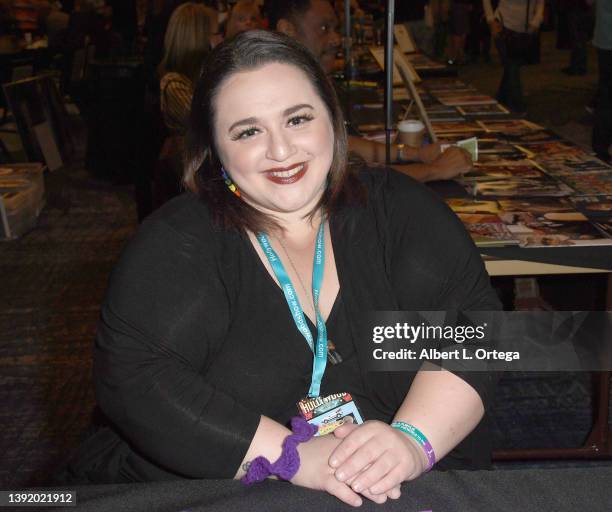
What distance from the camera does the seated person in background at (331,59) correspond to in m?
2.34

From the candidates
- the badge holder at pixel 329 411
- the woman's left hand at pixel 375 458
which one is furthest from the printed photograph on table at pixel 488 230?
the woman's left hand at pixel 375 458

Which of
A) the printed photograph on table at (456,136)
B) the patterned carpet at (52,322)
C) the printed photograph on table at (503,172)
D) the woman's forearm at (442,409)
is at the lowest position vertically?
the patterned carpet at (52,322)

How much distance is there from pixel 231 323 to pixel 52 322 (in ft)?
7.26

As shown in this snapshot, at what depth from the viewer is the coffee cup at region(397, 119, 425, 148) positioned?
261cm

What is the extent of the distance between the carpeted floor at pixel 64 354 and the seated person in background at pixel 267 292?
489 millimetres

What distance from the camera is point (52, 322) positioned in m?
3.22

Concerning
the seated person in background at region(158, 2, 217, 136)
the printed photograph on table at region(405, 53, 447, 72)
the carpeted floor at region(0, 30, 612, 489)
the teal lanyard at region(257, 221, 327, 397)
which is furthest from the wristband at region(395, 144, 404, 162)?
the printed photograph on table at region(405, 53, 447, 72)

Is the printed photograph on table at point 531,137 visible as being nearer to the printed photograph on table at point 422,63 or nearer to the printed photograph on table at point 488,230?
the printed photograph on table at point 488,230

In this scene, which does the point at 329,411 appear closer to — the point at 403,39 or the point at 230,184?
the point at 230,184

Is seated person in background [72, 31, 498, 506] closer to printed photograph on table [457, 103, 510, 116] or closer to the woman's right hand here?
the woman's right hand

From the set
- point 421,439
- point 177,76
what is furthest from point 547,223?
point 177,76

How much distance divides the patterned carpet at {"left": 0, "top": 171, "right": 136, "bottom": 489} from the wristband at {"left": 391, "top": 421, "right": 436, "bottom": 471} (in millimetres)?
1381

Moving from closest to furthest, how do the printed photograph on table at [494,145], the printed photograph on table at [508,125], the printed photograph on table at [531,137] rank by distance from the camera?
1. the printed photograph on table at [494,145]
2. the printed photograph on table at [531,137]
3. the printed photograph on table at [508,125]

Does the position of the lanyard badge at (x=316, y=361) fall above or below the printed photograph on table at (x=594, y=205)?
above
